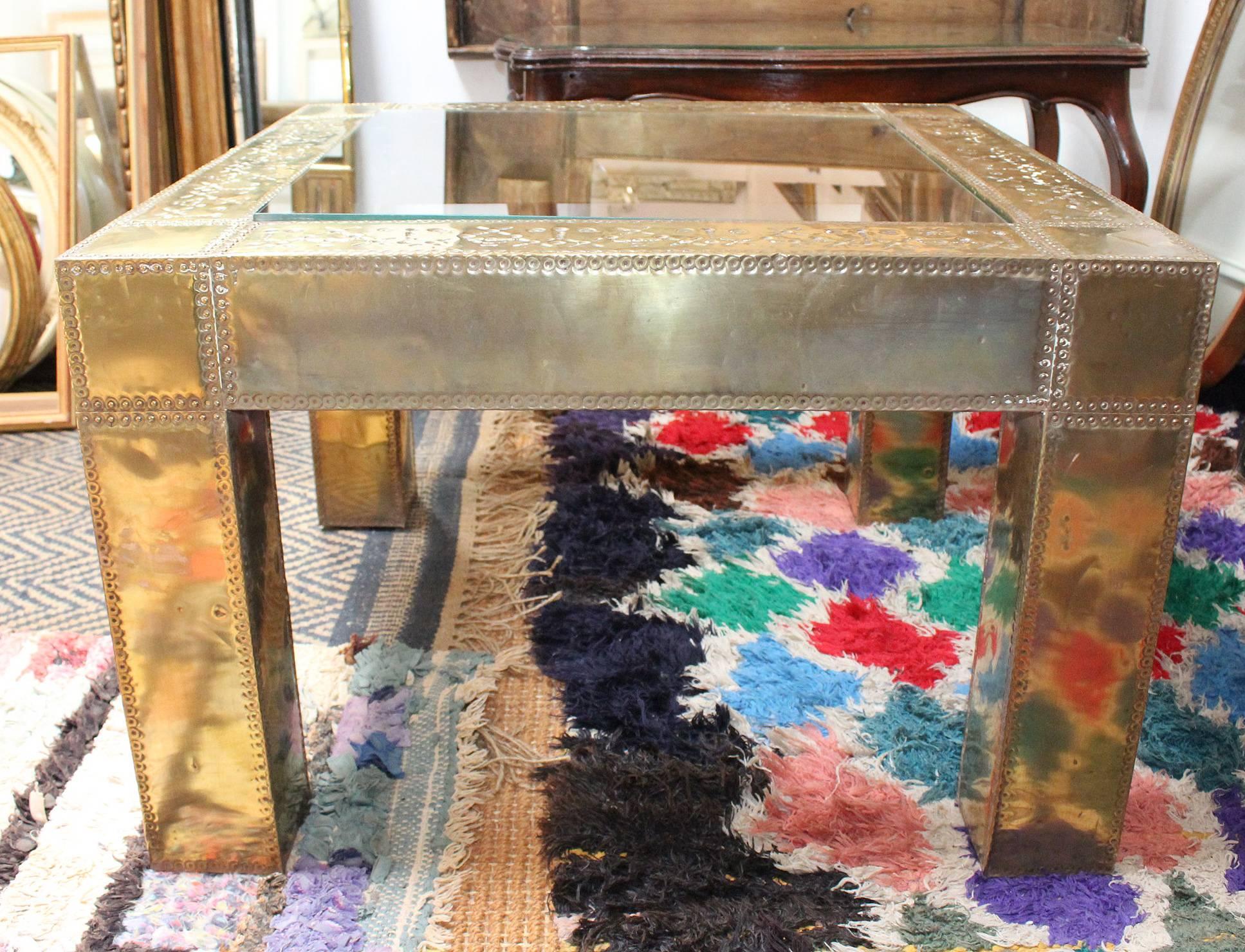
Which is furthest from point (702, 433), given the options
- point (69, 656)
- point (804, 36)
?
point (69, 656)

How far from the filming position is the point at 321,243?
2.77 ft

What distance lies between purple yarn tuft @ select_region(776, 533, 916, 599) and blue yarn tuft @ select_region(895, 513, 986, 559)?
0.05m

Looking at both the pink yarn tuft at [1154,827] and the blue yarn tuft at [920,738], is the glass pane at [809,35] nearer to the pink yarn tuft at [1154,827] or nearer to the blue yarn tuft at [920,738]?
the blue yarn tuft at [920,738]

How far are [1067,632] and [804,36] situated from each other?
1.49 meters

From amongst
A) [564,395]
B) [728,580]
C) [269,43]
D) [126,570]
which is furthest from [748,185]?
[269,43]

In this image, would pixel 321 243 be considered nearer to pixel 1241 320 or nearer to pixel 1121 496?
pixel 1121 496

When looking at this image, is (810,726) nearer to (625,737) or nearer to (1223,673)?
(625,737)

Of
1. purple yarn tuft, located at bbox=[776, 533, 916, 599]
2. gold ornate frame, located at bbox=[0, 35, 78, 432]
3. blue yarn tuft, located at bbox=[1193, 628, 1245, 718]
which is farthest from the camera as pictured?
gold ornate frame, located at bbox=[0, 35, 78, 432]

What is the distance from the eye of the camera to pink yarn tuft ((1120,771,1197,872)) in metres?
0.99

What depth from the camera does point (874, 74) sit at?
182 centimetres

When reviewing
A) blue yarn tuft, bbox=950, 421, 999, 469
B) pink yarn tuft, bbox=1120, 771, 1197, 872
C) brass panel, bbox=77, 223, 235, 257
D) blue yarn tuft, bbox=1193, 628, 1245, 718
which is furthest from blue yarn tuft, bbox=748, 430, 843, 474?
brass panel, bbox=77, 223, 235, 257

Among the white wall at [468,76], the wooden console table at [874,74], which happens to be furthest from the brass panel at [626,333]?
the white wall at [468,76]

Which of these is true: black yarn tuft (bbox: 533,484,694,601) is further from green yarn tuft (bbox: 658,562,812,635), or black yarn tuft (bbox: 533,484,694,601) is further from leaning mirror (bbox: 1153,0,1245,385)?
leaning mirror (bbox: 1153,0,1245,385)

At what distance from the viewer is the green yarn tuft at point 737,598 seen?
1344 millimetres
